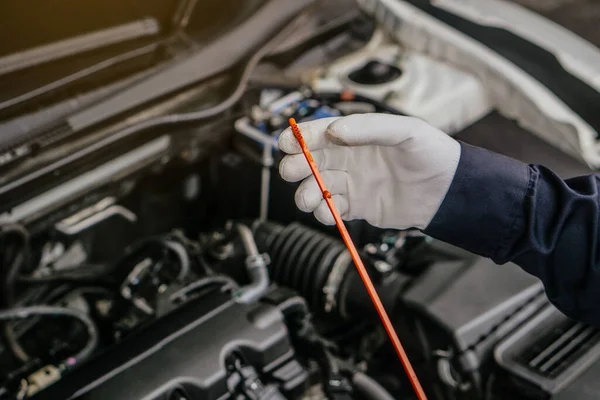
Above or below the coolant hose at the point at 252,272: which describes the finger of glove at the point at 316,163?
above

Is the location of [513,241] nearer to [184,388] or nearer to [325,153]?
[325,153]

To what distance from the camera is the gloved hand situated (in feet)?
2.75

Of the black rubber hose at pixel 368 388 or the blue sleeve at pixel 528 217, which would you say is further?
the black rubber hose at pixel 368 388

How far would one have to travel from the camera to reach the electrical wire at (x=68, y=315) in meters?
1.07

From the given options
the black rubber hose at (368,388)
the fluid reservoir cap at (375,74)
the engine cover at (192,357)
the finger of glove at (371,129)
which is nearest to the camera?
the finger of glove at (371,129)

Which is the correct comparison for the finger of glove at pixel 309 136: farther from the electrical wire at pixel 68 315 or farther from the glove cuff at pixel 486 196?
the electrical wire at pixel 68 315

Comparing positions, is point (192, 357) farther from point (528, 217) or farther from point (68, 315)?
point (528, 217)

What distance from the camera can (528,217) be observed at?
881 mm

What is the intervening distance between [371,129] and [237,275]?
550 millimetres

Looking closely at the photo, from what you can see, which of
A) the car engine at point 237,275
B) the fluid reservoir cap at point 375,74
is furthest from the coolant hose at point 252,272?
the fluid reservoir cap at point 375,74

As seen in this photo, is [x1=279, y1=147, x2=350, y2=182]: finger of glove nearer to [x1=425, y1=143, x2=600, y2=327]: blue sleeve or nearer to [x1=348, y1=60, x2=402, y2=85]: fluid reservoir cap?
[x1=425, y1=143, x2=600, y2=327]: blue sleeve

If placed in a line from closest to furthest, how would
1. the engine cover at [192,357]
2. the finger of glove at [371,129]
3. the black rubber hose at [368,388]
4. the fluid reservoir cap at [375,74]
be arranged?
the finger of glove at [371,129] < the engine cover at [192,357] < the black rubber hose at [368,388] < the fluid reservoir cap at [375,74]

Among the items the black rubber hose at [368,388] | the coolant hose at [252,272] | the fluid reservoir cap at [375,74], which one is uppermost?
the fluid reservoir cap at [375,74]

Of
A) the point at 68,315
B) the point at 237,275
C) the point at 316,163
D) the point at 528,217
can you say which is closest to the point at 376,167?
the point at 316,163
